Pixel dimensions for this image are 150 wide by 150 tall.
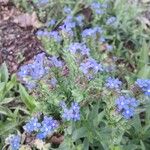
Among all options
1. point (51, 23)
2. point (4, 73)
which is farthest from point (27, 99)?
point (51, 23)

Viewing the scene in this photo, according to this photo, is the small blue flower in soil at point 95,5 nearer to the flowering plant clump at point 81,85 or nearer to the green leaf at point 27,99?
the flowering plant clump at point 81,85

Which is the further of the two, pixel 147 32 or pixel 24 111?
pixel 147 32

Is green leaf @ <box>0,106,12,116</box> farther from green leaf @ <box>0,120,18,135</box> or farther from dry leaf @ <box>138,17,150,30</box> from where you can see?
dry leaf @ <box>138,17,150,30</box>

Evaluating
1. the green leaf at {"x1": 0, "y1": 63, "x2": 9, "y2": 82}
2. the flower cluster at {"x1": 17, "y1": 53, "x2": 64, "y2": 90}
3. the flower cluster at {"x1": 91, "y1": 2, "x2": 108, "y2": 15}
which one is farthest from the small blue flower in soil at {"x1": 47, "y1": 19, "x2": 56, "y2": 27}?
the flower cluster at {"x1": 17, "y1": 53, "x2": 64, "y2": 90}

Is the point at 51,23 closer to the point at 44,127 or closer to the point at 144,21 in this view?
the point at 144,21

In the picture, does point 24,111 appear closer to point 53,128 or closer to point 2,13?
point 53,128

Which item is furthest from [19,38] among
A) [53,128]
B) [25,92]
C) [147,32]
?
[53,128]
